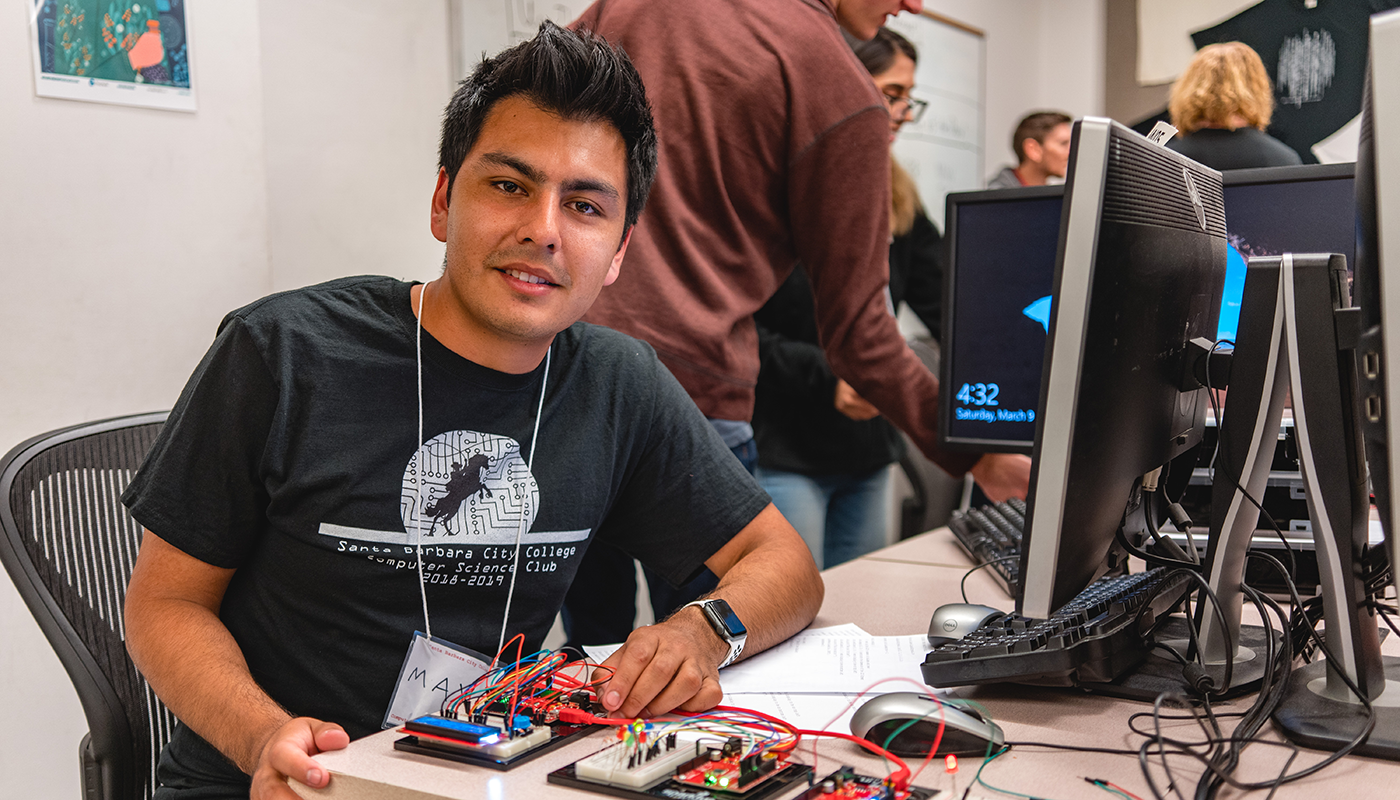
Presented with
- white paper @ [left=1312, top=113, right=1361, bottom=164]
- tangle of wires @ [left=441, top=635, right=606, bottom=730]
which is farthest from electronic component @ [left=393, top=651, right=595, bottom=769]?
white paper @ [left=1312, top=113, right=1361, bottom=164]

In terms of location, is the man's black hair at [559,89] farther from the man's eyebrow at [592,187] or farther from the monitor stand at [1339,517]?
the monitor stand at [1339,517]

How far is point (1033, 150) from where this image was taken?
3678 millimetres

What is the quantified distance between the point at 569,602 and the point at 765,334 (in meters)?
0.98

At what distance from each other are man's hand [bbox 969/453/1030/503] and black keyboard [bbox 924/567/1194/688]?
43 cm

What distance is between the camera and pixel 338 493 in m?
1.05

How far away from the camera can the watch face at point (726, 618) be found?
1.03 m

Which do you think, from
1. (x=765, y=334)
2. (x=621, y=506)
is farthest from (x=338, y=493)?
(x=765, y=334)

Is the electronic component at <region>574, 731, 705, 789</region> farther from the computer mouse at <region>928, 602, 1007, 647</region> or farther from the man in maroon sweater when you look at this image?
the man in maroon sweater

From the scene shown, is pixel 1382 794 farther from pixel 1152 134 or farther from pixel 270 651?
pixel 270 651

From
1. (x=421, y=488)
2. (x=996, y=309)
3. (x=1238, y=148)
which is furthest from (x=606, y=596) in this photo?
(x=1238, y=148)

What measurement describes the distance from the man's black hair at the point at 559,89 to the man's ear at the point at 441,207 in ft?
0.05

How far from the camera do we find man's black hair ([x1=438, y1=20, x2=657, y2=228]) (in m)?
1.13

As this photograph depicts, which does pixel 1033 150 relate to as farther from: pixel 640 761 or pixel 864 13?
pixel 640 761

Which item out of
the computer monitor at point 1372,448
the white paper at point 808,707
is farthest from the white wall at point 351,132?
the computer monitor at point 1372,448
